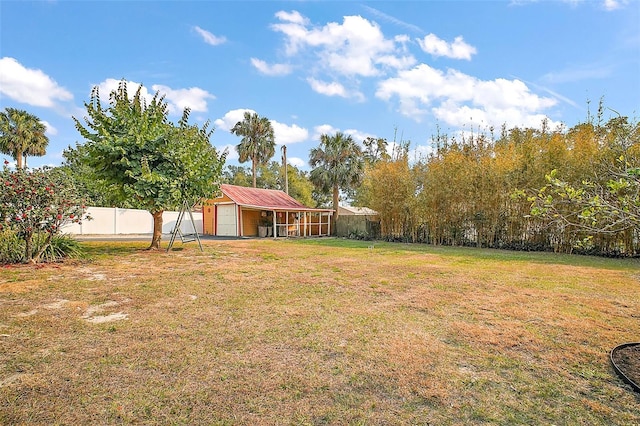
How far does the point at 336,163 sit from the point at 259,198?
5184 mm

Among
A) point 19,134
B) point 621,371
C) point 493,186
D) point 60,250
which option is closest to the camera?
point 621,371

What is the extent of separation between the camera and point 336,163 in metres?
20.1

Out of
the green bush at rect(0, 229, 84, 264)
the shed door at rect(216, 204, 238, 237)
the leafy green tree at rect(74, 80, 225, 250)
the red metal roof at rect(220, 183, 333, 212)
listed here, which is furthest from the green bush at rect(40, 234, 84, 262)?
the shed door at rect(216, 204, 238, 237)

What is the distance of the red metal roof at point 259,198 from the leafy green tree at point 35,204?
10.1m

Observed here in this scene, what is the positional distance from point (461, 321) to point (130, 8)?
10.2m

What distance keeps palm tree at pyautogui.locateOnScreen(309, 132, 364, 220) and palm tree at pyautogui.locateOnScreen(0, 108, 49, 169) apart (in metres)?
16.6

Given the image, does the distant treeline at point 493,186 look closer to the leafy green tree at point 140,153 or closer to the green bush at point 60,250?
the leafy green tree at point 140,153

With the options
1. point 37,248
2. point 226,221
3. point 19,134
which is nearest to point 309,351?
point 37,248

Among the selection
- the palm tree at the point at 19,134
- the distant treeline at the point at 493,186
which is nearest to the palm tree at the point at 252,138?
the distant treeline at the point at 493,186

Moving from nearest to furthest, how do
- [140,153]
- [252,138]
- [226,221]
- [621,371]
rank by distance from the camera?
1. [621,371]
2. [140,153]
3. [226,221]
4. [252,138]

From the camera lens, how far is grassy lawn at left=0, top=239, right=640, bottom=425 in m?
1.99

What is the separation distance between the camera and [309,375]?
2434mm

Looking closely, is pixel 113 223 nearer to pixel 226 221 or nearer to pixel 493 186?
pixel 226 221

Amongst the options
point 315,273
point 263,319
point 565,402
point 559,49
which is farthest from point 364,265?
point 559,49
